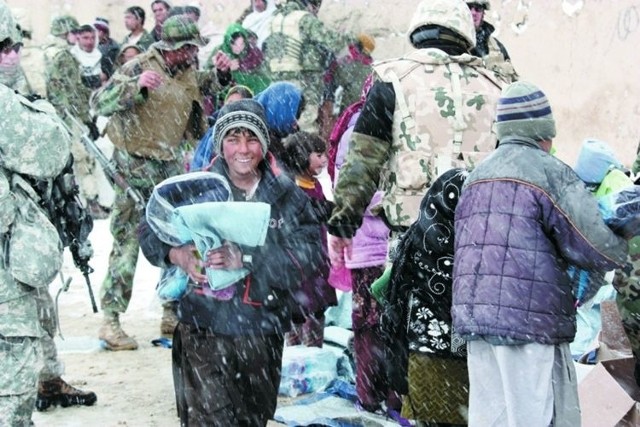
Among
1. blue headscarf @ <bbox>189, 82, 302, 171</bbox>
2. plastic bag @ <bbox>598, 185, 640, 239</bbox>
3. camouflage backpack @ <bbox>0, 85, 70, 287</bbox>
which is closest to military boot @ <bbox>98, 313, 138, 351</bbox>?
blue headscarf @ <bbox>189, 82, 302, 171</bbox>

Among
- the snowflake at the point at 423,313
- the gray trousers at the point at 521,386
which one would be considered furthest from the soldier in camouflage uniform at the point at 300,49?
the gray trousers at the point at 521,386

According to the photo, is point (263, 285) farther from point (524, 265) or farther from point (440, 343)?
point (524, 265)

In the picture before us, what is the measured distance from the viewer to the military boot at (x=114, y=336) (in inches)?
279

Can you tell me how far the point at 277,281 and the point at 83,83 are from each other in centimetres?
828

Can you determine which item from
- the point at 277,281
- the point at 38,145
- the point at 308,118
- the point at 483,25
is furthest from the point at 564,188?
the point at 308,118

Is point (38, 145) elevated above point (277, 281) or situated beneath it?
elevated above

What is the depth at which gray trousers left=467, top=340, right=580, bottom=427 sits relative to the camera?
3.42 m

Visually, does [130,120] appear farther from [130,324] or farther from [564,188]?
[564,188]

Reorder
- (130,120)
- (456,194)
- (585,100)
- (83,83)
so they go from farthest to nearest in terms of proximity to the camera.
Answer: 1. (83,83)
2. (585,100)
3. (130,120)
4. (456,194)

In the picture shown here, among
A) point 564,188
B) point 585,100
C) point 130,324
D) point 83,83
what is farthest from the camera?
point 83,83

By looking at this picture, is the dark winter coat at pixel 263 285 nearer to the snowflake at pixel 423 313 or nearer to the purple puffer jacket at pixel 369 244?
the snowflake at pixel 423 313

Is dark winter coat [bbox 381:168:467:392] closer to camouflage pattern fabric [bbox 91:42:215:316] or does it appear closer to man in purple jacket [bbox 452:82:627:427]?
man in purple jacket [bbox 452:82:627:427]

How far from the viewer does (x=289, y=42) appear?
40.2 feet

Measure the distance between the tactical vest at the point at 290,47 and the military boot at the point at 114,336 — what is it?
578 cm
